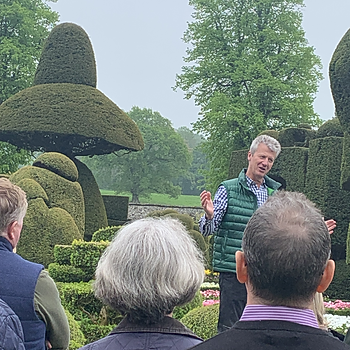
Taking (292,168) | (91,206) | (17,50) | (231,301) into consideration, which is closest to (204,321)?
(231,301)

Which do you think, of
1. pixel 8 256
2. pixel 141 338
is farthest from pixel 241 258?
pixel 8 256

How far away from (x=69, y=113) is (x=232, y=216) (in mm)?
12369

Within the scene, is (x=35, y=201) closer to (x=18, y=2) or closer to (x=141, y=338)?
(x=141, y=338)

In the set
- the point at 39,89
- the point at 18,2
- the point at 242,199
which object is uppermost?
the point at 18,2

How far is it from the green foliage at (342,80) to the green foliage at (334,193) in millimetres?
2635

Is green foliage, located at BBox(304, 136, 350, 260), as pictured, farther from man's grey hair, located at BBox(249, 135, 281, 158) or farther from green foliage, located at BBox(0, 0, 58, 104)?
green foliage, located at BBox(0, 0, 58, 104)

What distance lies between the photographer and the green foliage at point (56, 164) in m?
12.7

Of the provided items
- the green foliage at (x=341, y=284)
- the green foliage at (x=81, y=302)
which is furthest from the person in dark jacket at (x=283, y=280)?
the green foliage at (x=341, y=284)

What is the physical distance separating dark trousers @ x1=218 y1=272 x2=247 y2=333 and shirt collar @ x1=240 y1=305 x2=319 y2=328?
106 inches

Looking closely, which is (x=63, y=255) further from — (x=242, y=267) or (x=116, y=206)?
(x=116, y=206)

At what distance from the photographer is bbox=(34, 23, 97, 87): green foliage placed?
17016 mm

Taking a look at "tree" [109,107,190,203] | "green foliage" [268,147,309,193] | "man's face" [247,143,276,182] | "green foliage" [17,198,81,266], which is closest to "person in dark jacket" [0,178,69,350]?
"man's face" [247,143,276,182]

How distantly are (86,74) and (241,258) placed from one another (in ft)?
53.7

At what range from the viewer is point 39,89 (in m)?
16.6
